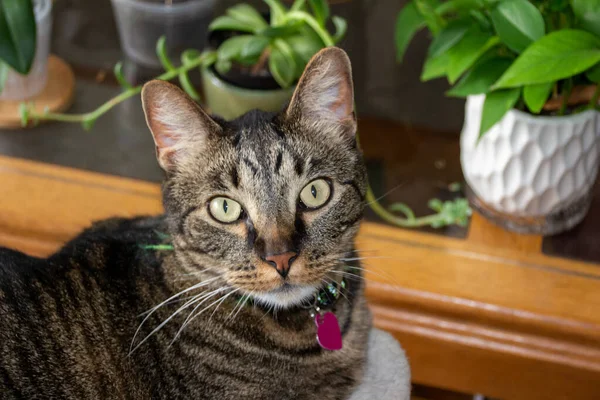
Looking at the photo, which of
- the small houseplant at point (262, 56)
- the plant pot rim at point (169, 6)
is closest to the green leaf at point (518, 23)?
the small houseplant at point (262, 56)

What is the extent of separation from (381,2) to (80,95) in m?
0.77

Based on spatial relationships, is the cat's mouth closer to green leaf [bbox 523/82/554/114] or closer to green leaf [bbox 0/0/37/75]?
green leaf [bbox 523/82/554/114]

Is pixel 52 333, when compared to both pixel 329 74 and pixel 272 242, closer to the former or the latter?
pixel 272 242

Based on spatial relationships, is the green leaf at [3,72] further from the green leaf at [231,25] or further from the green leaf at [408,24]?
the green leaf at [408,24]

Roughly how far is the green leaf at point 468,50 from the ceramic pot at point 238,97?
1.08ft

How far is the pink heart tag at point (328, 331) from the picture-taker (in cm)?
114

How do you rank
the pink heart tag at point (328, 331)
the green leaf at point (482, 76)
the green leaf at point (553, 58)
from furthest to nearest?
1. the green leaf at point (482, 76)
2. the green leaf at point (553, 58)
3. the pink heart tag at point (328, 331)

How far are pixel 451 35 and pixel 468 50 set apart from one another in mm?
65

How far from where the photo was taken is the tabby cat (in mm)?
1064

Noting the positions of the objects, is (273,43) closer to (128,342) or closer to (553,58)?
(553,58)

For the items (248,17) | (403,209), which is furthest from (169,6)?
(403,209)

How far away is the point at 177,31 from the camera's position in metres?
1.94

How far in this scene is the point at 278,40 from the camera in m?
1.58

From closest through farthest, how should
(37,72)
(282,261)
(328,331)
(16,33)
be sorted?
(282,261) < (328,331) < (16,33) < (37,72)
